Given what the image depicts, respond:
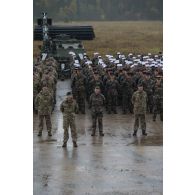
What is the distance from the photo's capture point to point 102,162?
1016 centimetres

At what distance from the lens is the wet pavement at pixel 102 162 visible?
852cm

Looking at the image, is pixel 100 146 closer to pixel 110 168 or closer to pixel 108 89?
pixel 110 168

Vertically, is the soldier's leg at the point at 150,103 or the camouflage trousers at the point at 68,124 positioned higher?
the soldier's leg at the point at 150,103

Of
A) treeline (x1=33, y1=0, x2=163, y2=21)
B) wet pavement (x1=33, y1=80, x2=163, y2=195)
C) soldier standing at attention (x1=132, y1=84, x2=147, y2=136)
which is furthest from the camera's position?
treeline (x1=33, y1=0, x2=163, y2=21)

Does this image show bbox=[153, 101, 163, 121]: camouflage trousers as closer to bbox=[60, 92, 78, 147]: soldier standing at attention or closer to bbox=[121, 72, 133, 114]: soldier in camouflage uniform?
bbox=[121, 72, 133, 114]: soldier in camouflage uniform

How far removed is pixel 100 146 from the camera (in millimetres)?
11516

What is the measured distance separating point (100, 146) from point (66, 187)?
9.91 ft

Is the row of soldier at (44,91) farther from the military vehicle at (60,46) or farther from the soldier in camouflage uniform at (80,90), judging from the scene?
the military vehicle at (60,46)

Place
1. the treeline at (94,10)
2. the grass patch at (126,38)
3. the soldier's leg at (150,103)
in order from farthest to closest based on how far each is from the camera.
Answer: the treeline at (94,10), the grass patch at (126,38), the soldier's leg at (150,103)

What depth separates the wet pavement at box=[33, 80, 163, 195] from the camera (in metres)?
8.52

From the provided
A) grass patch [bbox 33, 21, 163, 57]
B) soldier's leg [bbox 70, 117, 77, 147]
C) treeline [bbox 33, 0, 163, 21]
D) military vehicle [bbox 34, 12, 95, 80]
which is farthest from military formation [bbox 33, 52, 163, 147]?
treeline [bbox 33, 0, 163, 21]

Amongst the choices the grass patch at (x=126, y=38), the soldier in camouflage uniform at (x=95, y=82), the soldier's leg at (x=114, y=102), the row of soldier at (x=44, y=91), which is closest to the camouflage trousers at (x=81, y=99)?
the soldier in camouflage uniform at (x=95, y=82)

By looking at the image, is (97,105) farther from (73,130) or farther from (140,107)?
(73,130)
